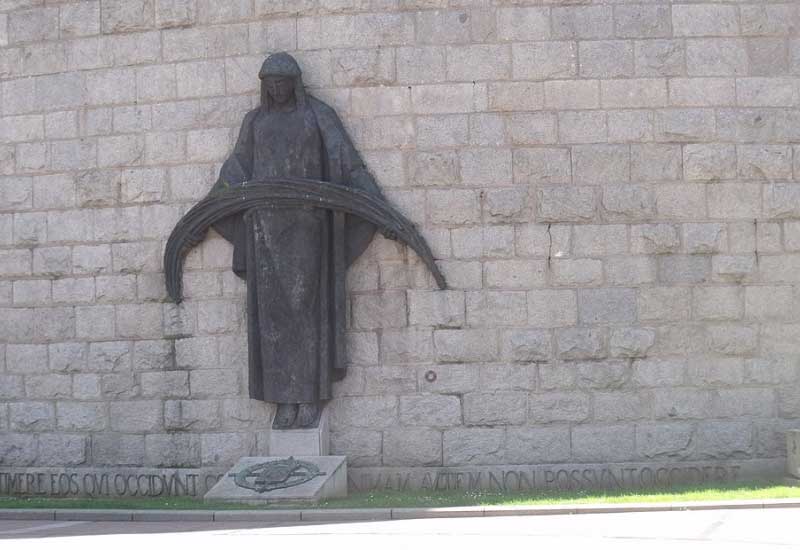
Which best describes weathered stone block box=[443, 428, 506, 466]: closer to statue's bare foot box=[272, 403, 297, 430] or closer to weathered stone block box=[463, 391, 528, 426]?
weathered stone block box=[463, 391, 528, 426]

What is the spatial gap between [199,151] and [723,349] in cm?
560

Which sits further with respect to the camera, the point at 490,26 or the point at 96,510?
the point at 490,26

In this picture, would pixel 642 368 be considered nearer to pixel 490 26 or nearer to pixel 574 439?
pixel 574 439

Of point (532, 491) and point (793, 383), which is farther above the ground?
point (793, 383)

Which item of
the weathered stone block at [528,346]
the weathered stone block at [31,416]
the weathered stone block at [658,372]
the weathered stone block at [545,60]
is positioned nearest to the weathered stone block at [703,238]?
the weathered stone block at [658,372]

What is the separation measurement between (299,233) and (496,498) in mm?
3191

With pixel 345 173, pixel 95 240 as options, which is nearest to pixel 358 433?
pixel 345 173

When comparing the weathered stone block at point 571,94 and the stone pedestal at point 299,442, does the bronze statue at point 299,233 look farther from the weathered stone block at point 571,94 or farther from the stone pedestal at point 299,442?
the weathered stone block at point 571,94

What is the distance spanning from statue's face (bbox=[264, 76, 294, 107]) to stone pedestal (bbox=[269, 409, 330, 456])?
3.19 m

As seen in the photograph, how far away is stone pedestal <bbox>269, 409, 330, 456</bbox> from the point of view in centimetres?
1216

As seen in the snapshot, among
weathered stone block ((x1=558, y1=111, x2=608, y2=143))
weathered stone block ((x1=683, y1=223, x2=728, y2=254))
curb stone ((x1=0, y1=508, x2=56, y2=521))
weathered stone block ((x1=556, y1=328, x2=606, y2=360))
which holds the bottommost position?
curb stone ((x1=0, y1=508, x2=56, y2=521))

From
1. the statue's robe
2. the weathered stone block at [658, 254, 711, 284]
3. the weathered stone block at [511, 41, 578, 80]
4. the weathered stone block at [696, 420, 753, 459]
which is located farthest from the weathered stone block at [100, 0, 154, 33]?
the weathered stone block at [696, 420, 753, 459]

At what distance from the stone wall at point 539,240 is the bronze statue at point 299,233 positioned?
232 mm

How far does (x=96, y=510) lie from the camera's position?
37.1ft
